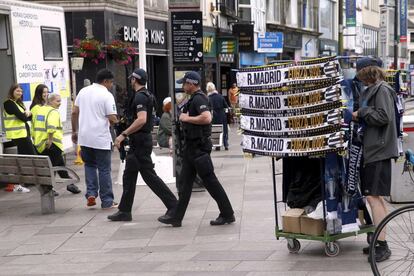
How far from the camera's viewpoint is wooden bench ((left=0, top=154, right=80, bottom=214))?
894 cm

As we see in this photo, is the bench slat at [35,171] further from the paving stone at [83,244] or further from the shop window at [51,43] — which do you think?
the shop window at [51,43]

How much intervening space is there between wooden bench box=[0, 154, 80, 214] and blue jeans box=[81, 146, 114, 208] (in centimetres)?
42

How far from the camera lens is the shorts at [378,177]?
6.00 meters

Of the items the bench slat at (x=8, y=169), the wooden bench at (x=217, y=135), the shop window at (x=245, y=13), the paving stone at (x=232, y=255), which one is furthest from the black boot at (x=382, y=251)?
the shop window at (x=245, y=13)

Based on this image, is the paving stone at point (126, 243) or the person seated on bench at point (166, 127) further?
the person seated on bench at point (166, 127)

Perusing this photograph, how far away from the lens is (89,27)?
795 inches

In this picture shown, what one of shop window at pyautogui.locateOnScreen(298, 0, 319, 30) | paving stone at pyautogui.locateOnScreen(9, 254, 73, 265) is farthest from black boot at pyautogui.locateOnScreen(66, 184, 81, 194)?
shop window at pyautogui.locateOnScreen(298, 0, 319, 30)

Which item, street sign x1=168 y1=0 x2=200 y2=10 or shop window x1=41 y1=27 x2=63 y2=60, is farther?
shop window x1=41 y1=27 x2=63 y2=60

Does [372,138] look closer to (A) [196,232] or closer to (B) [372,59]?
(B) [372,59]

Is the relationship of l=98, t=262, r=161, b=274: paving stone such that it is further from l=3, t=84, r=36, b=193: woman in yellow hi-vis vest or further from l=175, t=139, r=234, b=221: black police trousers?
l=3, t=84, r=36, b=193: woman in yellow hi-vis vest

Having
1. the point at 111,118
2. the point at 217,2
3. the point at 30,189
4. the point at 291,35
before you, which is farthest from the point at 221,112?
the point at 291,35

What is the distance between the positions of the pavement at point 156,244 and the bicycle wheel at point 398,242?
367mm

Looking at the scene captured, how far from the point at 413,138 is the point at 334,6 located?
46.6m

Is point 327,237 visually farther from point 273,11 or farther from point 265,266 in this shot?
point 273,11
